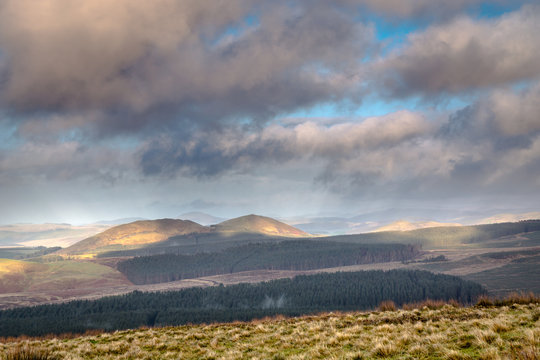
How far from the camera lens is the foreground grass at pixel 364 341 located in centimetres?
1709

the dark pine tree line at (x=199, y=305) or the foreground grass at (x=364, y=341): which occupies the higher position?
the foreground grass at (x=364, y=341)

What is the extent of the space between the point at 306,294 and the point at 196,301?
58.5 m

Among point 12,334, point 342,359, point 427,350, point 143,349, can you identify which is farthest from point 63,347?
point 12,334

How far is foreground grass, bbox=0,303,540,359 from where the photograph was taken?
1709 cm

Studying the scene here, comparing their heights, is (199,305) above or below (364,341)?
below

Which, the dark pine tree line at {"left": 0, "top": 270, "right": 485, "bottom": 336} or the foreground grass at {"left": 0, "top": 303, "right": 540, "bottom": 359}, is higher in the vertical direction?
the foreground grass at {"left": 0, "top": 303, "right": 540, "bottom": 359}

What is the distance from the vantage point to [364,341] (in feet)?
74.1

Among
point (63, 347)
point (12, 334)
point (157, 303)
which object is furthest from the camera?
point (157, 303)

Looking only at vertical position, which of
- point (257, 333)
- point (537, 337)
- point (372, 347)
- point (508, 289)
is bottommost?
point (508, 289)

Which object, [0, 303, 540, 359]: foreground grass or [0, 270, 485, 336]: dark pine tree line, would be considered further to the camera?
[0, 270, 485, 336]: dark pine tree line

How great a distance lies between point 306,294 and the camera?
195 metres

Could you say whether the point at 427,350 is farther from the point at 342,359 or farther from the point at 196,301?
the point at 196,301

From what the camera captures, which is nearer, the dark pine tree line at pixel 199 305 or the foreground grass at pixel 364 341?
the foreground grass at pixel 364 341

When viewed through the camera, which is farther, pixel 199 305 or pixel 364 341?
pixel 199 305
